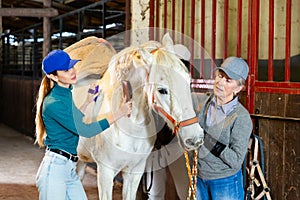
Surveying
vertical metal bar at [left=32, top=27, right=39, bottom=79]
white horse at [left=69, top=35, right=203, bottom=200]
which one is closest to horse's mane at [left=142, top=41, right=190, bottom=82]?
white horse at [left=69, top=35, right=203, bottom=200]

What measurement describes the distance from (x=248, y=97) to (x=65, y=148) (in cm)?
99

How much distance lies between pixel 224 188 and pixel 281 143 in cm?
43

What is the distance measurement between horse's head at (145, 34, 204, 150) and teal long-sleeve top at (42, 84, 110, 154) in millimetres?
267

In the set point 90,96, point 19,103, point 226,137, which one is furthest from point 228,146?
point 19,103

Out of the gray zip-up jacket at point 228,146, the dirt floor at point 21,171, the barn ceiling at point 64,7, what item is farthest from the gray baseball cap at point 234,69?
the barn ceiling at point 64,7

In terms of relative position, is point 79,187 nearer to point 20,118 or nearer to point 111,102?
point 111,102

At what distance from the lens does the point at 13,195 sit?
3730 mm

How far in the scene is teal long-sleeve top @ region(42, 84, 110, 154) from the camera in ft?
6.05

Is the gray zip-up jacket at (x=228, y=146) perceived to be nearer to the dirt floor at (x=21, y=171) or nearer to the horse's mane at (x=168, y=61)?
the horse's mane at (x=168, y=61)

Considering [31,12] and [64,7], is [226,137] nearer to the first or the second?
[31,12]

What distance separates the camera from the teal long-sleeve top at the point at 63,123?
184 centimetres

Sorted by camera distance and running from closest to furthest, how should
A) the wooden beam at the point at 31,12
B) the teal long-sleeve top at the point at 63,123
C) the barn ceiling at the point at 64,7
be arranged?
1. the teal long-sleeve top at the point at 63,123
2. the wooden beam at the point at 31,12
3. the barn ceiling at the point at 64,7

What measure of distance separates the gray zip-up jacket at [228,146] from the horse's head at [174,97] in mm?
87

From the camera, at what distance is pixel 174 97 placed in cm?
196
